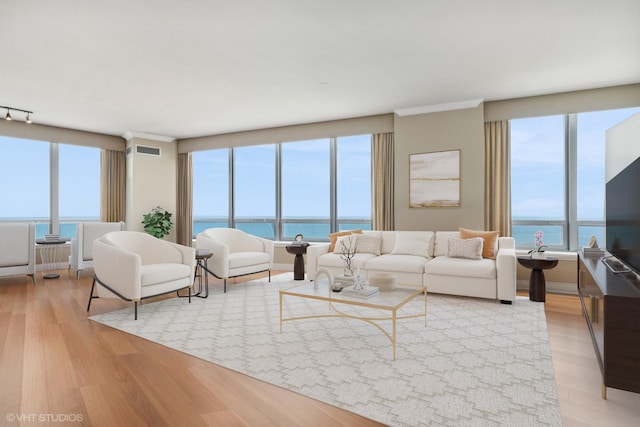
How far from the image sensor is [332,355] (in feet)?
8.71

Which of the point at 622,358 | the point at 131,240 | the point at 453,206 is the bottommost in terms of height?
the point at 622,358

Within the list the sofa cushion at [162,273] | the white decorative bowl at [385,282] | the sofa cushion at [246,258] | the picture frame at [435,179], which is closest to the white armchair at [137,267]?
the sofa cushion at [162,273]

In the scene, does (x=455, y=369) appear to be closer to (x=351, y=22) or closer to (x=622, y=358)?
(x=622, y=358)

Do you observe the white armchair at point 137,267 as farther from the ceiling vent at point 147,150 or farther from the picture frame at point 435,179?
the ceiling vent at point 147,150

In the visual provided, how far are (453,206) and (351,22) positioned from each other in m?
3.40

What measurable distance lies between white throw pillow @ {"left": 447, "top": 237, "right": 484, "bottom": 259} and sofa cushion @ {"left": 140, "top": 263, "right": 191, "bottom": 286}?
3.41 metres

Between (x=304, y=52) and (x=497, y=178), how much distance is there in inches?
135

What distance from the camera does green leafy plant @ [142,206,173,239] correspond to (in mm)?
7520

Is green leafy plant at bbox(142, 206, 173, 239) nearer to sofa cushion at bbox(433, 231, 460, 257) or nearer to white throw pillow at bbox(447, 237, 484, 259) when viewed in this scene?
sofa cushion at bbox(433, 231, 460, 257)

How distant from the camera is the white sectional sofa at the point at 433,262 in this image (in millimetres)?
4195

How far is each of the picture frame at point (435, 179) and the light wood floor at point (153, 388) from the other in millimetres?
2622

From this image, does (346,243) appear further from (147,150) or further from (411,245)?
(147,150)

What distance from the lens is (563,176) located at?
5.08m

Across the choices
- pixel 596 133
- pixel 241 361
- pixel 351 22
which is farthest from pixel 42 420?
pixel 596 133
